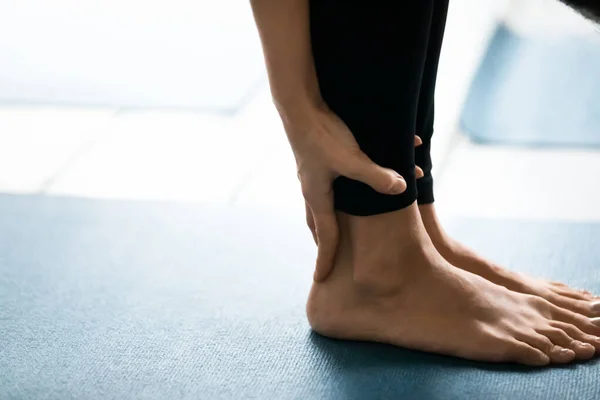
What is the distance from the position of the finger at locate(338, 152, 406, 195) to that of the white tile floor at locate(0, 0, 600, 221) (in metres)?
0.52

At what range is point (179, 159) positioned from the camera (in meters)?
1.69

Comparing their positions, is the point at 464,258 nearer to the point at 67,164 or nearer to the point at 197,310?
the point at 197,310

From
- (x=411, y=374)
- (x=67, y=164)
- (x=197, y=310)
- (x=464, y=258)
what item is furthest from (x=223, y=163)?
(x=411, y=374)

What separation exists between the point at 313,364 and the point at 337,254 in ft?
0.40

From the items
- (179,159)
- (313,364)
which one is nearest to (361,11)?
(313,364)

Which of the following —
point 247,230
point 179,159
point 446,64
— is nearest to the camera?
point 247,230

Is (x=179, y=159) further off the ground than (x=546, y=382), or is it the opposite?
(x=546, y=382)

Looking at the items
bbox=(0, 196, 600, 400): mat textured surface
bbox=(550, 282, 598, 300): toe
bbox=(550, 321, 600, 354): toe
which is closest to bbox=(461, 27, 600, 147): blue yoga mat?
bbox=(0, 196, 600, 400): mat textured surface

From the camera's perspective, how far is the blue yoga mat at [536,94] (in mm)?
1717

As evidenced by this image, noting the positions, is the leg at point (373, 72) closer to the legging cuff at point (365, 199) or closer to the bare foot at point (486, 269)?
the legging cuff at point (365, 199)

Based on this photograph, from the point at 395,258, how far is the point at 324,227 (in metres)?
0.08

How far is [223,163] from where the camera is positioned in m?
1.68

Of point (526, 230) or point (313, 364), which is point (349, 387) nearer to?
point (313, 364)

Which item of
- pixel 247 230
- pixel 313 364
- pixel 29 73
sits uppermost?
pixel 313 364
